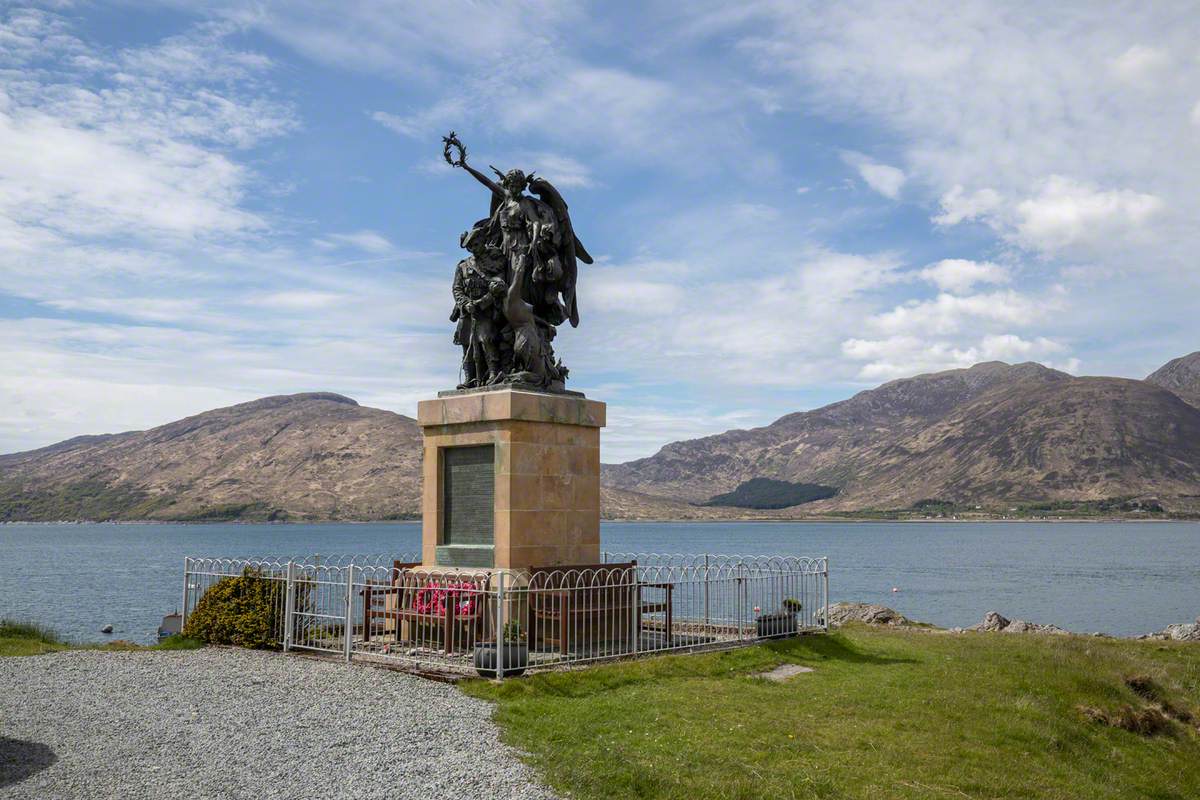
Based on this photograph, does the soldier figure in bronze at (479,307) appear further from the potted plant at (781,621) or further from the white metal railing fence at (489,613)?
the potted plant at (781,621)

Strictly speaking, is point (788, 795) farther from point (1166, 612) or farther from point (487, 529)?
point (1166, 612)

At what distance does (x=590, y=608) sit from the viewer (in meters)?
14.5

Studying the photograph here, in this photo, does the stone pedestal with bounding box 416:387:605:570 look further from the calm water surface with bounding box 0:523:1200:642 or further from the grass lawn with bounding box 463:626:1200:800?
the calm water surface with bounding box 0:523:1200:642

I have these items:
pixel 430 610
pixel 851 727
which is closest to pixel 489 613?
pixel 430 610

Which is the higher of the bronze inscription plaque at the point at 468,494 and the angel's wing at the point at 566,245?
the angel's wing at the point at 566,245

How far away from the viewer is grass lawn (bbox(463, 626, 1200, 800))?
Answer: 959cm

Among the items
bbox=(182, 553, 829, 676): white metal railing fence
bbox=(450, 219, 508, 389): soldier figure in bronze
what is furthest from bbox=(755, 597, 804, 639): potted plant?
bbox=(450, 219, 508, 389): soldier figure in bronze

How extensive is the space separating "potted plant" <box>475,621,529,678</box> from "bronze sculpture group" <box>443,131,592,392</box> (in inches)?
202

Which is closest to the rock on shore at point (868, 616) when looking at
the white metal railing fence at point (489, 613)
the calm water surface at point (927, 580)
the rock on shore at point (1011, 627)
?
the rock on shore at point (1011, 627)

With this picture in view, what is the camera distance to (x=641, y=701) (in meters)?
12.1

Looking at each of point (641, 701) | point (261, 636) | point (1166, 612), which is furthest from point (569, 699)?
point (1166, 612)

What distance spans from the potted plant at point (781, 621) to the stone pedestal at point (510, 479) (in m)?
3.21

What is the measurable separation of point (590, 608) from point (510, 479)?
2.66 meters

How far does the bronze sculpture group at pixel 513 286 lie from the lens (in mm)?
17391
